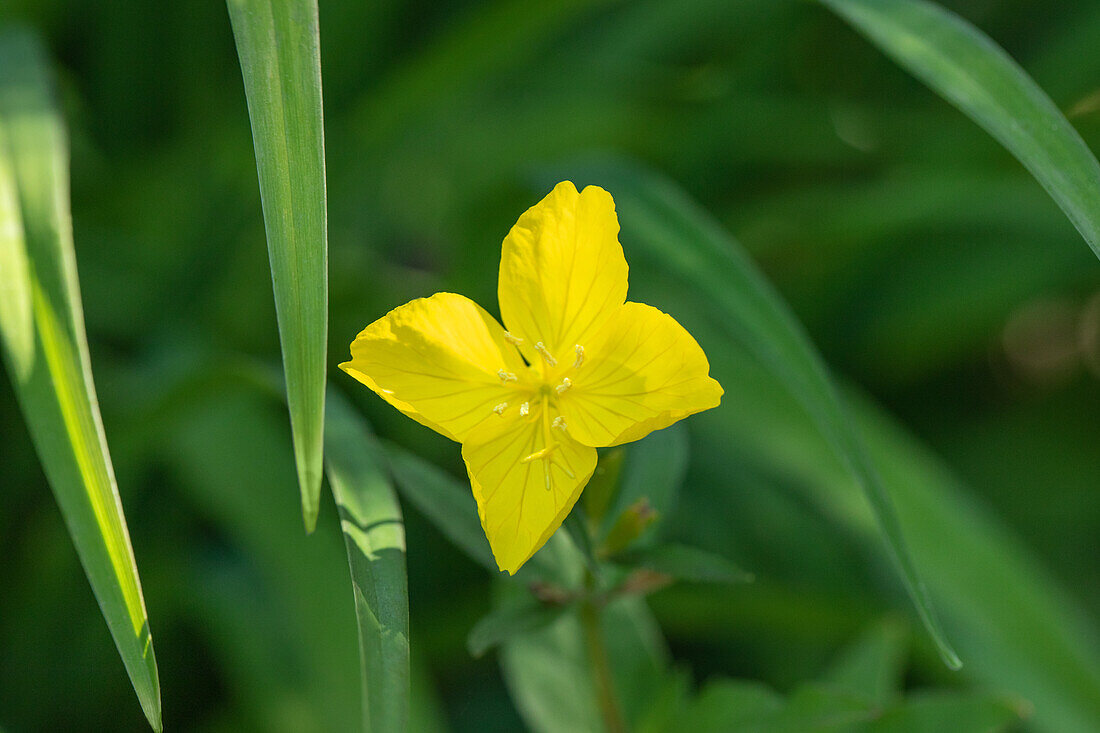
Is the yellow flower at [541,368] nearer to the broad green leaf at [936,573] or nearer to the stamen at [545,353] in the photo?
the stamen at [545,353]

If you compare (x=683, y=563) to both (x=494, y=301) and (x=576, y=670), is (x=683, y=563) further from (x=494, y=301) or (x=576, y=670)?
(x=494, y=301)

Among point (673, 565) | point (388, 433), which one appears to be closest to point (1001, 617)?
point (673, 565)

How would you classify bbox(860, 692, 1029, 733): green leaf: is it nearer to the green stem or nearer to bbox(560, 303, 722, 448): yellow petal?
the green stem

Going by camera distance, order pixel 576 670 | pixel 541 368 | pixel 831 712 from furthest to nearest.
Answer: pixel 576 670 < pixel 831 712 < pixel 541 368

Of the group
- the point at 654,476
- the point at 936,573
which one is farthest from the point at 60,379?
the point at 936,573

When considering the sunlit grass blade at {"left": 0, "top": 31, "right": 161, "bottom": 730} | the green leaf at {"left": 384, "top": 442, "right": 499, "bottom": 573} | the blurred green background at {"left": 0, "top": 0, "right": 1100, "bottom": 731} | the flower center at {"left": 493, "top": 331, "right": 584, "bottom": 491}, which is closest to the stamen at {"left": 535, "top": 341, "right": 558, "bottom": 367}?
the flower center at {"left": 493, "top": 331, "right": 584, "bottom": 491}

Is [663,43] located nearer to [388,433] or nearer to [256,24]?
[388,433]

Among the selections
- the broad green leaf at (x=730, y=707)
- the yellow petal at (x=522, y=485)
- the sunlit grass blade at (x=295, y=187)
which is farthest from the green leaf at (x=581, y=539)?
the broad green leaf at (x=730, y=707)

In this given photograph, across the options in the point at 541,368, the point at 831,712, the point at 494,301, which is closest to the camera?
the point at 541,368
